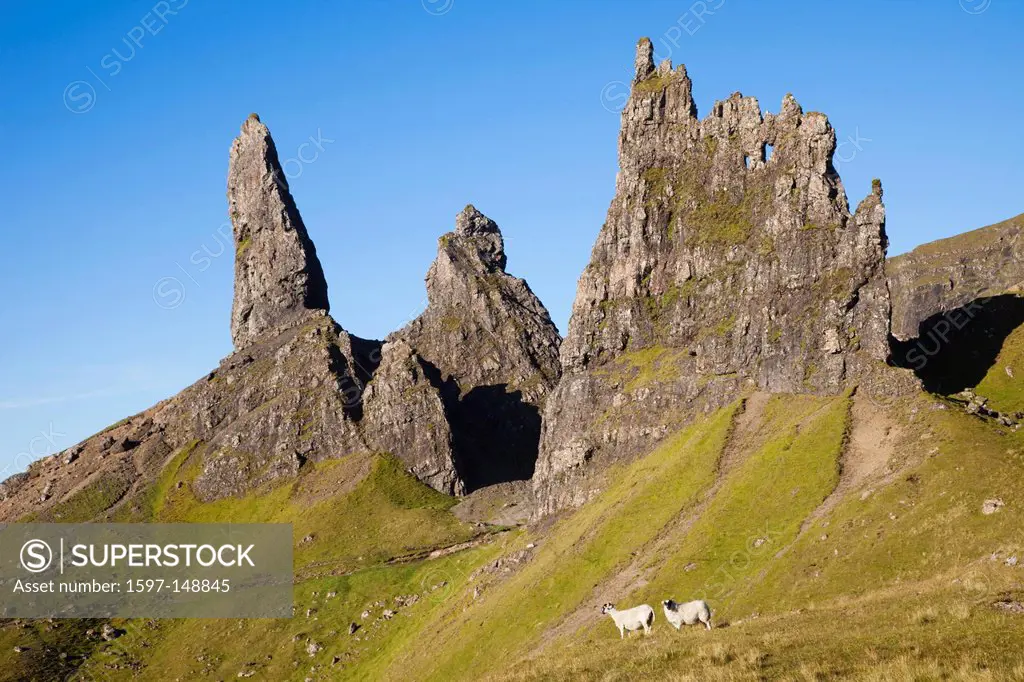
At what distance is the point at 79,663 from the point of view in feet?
488

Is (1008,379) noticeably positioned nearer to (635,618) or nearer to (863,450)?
(863,450)

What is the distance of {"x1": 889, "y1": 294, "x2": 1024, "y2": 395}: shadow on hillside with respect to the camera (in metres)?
125

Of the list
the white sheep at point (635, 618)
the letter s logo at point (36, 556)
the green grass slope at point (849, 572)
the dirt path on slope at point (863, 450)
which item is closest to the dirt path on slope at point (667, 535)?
the green grass slope at point (849, 572)

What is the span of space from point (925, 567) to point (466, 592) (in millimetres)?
74531

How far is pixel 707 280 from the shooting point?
157625 mm

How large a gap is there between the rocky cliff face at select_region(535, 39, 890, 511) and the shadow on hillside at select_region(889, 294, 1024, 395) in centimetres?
1067

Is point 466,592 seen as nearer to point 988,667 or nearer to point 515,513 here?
point 515,513

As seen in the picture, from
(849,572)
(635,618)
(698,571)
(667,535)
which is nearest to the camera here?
(635,618)

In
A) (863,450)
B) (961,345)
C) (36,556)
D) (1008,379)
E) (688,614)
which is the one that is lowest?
(688,614)

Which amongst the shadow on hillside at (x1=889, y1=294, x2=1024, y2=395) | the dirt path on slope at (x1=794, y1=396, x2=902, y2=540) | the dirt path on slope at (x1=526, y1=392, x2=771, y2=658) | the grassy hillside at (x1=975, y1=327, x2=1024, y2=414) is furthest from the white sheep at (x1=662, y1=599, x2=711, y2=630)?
the shadow on hillside at (x1=889, y1=294, x2=1024, y2=395)

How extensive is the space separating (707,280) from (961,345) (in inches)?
1550

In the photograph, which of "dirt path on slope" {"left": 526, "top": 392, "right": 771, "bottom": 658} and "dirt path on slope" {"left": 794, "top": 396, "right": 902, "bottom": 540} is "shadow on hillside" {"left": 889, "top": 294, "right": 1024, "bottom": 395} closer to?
"dirt path on slope" {"left": 794, "top": 396, "right": 902, "bottom": 540}

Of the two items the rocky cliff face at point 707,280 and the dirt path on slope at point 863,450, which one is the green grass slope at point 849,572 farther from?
the rocky cliff face at point 707,280

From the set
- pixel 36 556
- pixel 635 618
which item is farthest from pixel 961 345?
pixel 36 556
